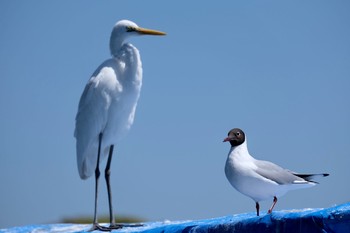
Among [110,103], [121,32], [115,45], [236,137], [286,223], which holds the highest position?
[121,32]

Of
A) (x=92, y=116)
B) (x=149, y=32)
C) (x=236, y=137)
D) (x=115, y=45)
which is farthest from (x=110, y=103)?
(x=236, y=137)

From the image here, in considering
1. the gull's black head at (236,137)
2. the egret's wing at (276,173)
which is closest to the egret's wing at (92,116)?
the gull's black head at (236,137)

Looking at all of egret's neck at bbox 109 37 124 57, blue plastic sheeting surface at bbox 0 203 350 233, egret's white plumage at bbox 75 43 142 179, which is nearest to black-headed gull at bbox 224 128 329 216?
blue plastic sheeting surface at bbox 0 203 350 233

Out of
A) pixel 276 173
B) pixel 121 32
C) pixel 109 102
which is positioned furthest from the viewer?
pixel 121 32

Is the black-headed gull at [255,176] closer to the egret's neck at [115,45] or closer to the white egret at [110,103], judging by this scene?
the white egret at [110,103]

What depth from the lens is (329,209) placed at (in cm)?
396

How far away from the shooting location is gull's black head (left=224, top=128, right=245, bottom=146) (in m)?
4.86

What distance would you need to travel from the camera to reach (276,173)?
479 centimetres

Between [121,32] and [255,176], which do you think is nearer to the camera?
[255,176]

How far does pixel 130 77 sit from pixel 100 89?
38 centimetres

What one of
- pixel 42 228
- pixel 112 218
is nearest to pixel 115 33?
pixel 112 218

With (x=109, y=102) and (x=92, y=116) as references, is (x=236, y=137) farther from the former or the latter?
(x=92, y=116)

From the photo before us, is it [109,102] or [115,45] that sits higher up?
[115,45]

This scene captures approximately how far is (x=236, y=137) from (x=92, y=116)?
7.56 ft
